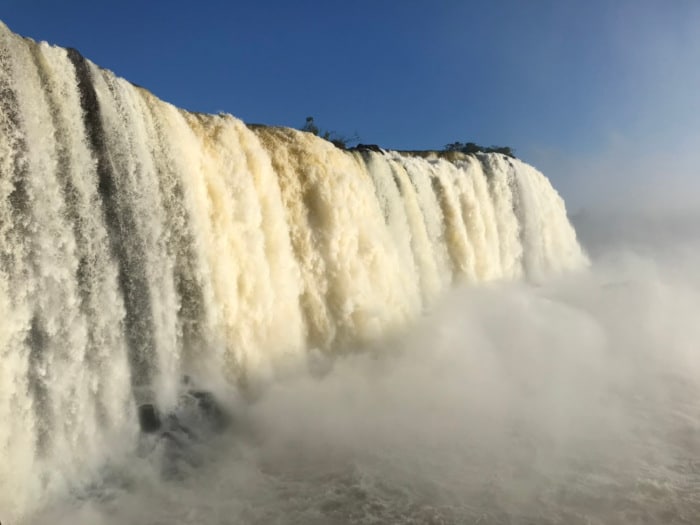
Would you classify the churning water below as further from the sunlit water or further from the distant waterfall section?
the distant waterfall section

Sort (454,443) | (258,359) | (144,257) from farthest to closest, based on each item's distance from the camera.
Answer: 1. (258,359)
2. (454,443)
3. (144,257)

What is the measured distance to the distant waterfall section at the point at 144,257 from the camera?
5008 mm

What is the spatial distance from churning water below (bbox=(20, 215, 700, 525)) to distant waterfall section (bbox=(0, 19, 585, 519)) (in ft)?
1.73

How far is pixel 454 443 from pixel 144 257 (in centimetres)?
413

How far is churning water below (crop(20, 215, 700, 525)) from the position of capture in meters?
4.92

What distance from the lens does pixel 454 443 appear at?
6.34 m

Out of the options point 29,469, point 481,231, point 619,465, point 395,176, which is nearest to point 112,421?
point 29,469

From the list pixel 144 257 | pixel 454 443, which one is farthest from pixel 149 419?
pixel 454 443

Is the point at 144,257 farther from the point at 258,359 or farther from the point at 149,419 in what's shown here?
the point at 258,359

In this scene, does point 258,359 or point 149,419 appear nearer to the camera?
point 149,419

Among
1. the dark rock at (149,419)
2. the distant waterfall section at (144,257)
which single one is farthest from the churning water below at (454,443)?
the distant waterfall section at (144,257)

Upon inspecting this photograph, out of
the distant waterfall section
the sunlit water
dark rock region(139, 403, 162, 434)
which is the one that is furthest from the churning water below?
the distant waterfall section

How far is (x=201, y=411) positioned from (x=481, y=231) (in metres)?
10.4

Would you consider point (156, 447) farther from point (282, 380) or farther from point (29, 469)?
point (282, 380)
